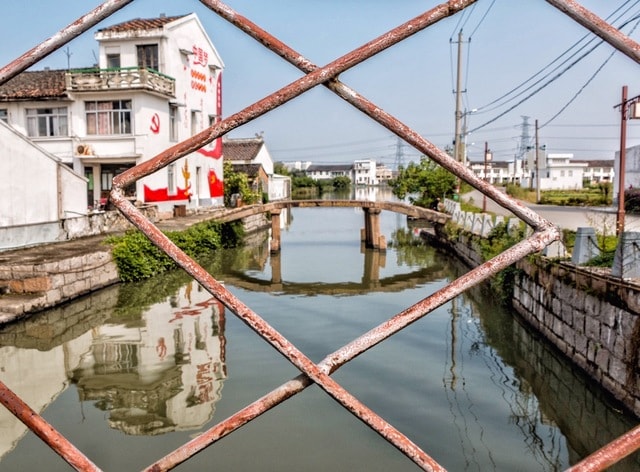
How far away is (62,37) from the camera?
1629 mm

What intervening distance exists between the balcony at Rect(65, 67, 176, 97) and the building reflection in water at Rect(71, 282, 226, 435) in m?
10.9

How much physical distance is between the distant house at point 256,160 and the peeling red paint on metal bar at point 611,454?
3682cm

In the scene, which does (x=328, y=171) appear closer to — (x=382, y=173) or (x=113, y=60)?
(x=382, y=173)

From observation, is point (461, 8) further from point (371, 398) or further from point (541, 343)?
point (541, 343)

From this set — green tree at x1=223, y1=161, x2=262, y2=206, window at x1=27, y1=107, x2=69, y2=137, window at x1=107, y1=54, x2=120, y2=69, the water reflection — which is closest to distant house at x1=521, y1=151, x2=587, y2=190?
green tree at x1=223, y1=161, x2=262, y2=206

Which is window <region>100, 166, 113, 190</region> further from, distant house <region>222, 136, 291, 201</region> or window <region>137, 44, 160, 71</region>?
distant house <region>222, 136, 291, 201</region>

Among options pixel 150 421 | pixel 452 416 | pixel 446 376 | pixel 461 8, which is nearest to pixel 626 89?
pixel 446 376

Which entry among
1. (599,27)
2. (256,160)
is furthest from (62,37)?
(256,160)

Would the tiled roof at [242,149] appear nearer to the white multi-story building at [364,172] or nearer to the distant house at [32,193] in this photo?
the distant house at [32,193]

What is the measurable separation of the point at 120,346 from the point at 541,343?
6.93 m

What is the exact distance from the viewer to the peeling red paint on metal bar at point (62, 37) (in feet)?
5.26

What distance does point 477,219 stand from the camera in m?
17.5

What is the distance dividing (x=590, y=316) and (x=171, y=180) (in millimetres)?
18218

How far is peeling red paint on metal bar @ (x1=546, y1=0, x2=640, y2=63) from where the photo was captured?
1479mm
